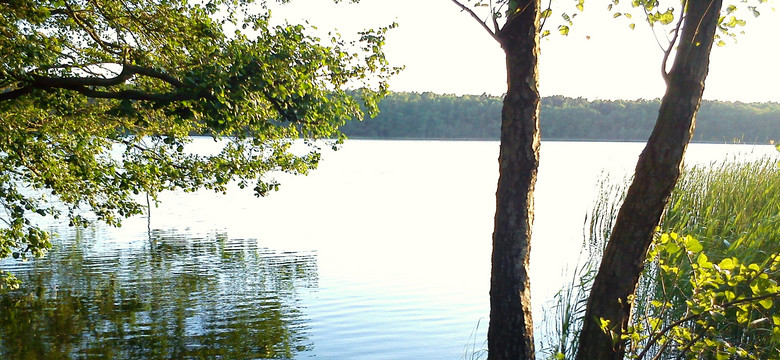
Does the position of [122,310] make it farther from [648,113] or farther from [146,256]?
[648,113]

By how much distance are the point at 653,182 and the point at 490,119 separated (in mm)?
91414

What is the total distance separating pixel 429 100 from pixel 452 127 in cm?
534

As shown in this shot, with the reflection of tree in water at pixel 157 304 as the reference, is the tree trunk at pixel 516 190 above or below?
above

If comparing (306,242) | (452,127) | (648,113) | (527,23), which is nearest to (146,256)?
(306,242)

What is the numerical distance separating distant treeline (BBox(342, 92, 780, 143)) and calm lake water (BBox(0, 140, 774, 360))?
6365 centimetres

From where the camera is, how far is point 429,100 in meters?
97.7

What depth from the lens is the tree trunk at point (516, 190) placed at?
4.76 m

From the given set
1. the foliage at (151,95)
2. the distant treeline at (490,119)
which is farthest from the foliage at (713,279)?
the distant treeline at (490,119)

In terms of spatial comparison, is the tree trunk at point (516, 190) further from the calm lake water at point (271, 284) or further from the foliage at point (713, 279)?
the calm lake water at point (271, 284)

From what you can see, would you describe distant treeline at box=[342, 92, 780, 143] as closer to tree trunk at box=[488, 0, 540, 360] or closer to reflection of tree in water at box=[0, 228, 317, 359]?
reflection of tree in water at box=[0, 228, 317, 359]

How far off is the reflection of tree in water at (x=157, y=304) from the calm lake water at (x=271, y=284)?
26 millimetres

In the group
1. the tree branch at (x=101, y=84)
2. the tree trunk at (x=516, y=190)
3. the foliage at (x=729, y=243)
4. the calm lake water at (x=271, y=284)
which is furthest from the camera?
the calm lake water at (x=271, y=284)

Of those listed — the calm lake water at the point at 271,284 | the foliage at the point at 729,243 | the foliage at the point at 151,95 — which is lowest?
the calm lake water at the point at 271,284

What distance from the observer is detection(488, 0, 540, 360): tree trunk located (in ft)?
15.6
